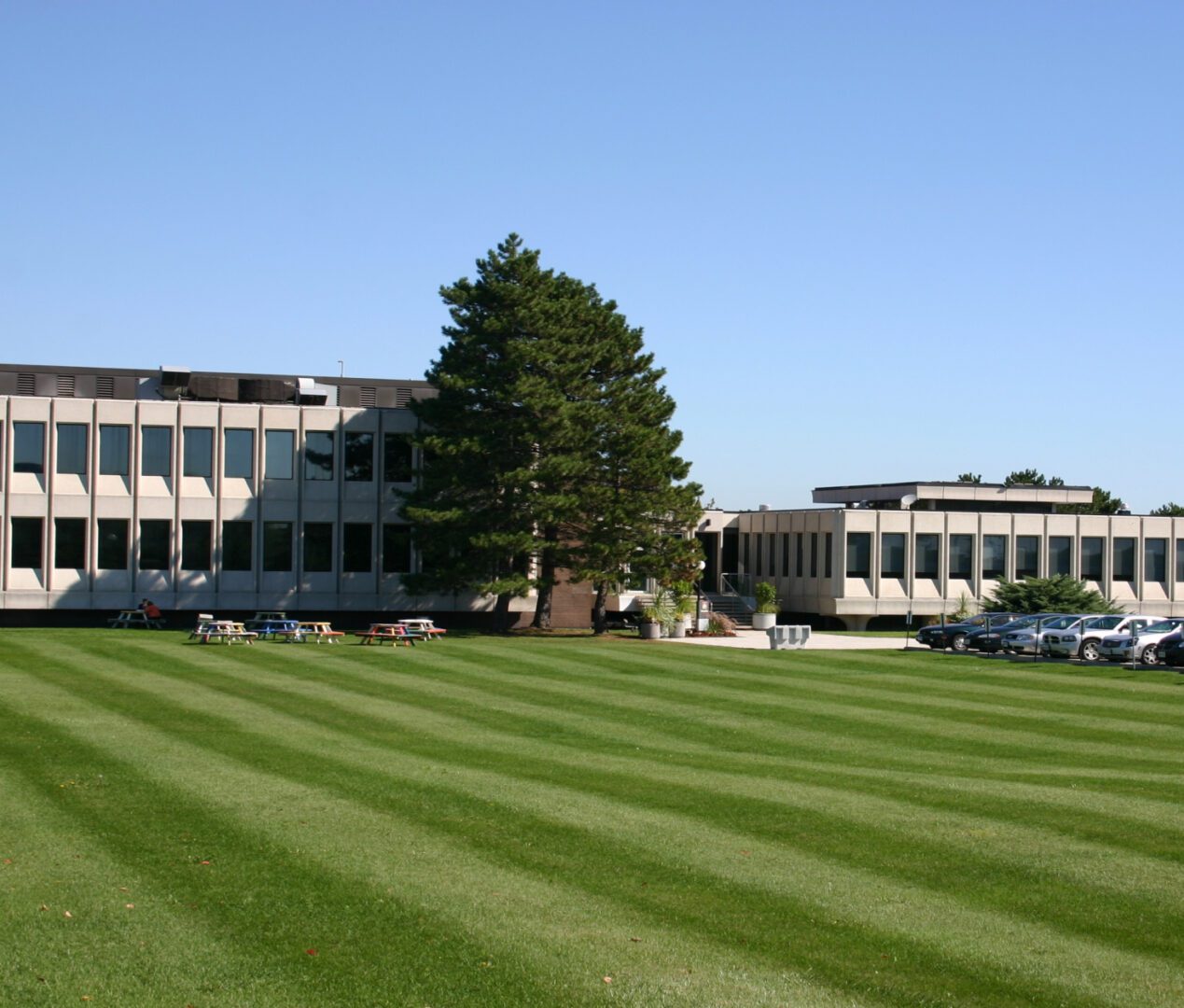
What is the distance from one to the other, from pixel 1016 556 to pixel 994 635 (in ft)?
64.9

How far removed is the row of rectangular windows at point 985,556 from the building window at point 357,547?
21.5 metres

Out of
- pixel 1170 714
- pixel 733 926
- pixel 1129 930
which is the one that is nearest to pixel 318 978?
pixel 733 926

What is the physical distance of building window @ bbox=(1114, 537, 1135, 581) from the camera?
70.4 m

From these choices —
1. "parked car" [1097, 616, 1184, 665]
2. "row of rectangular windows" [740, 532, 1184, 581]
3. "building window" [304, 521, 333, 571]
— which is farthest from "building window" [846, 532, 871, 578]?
"building window" [304, 521, 333, 571]

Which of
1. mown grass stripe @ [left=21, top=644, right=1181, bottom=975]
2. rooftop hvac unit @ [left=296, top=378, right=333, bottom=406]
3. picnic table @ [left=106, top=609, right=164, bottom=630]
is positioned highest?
rooftop hvac unit @ [left=296, top=378, right=333, bottom=406]

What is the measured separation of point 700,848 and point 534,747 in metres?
9.14

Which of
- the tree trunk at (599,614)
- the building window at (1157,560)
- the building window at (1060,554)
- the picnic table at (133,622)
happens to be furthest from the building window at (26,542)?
the building window at (1157,560)

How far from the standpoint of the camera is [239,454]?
6034cm

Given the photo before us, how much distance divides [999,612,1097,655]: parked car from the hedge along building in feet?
54.1

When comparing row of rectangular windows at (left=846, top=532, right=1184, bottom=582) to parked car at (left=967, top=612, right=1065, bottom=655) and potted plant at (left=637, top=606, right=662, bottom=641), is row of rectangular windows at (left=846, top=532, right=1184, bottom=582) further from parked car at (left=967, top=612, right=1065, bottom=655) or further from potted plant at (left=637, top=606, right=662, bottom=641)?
parked car at (left=967, top=612, right=1065, bottom=655)

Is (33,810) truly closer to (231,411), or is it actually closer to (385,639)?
(385,639)

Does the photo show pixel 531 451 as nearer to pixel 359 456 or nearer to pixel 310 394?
pixel 359 456

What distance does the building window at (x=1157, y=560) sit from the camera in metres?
70.5

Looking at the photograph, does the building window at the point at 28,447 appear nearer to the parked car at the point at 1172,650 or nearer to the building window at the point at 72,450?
the building window at the point at 72,450
